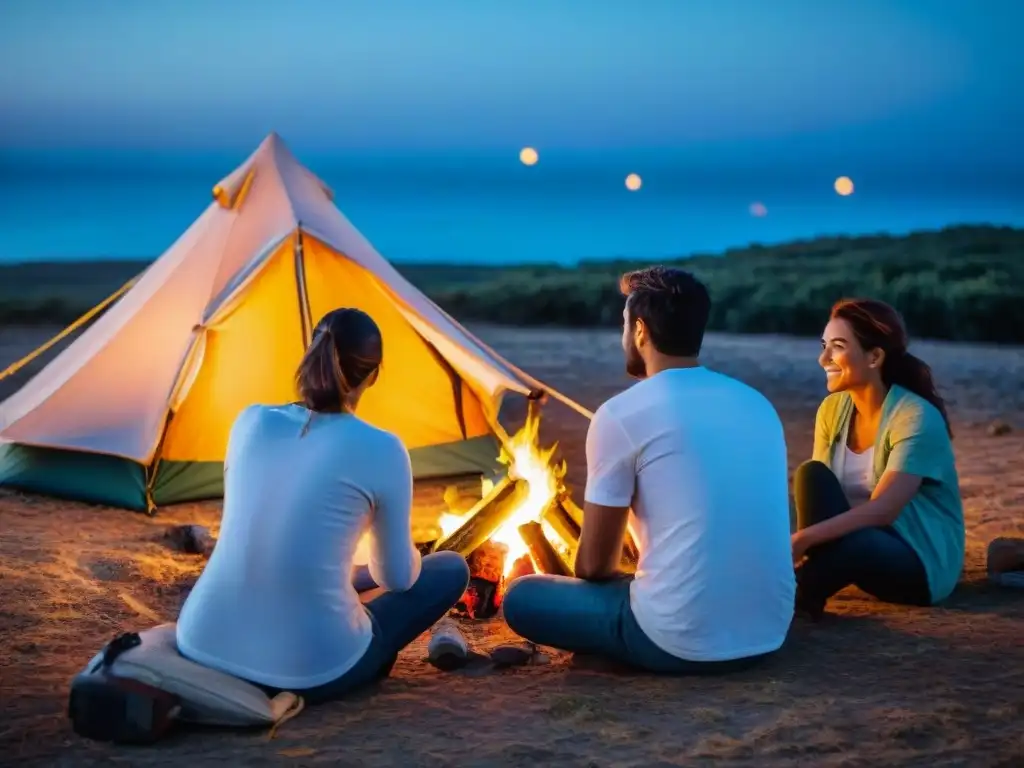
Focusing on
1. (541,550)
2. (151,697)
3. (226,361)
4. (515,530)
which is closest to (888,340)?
(541,550)

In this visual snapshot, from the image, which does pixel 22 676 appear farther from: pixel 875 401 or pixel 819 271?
pixel 819 271

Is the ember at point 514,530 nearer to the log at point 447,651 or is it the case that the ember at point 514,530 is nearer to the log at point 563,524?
the log at point 563,524

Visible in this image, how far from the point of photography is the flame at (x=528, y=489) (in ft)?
15.8

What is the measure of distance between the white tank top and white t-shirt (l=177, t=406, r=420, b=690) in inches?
78.5

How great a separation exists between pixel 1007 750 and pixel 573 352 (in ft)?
40.3

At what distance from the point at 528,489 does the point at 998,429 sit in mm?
5362

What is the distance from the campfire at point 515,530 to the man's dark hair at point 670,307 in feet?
4.63

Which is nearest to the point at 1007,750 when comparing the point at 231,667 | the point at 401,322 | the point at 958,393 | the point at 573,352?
the point at 231,667

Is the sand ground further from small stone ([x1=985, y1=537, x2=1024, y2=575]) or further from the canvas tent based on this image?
the canvas tent

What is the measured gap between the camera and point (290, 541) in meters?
3.24

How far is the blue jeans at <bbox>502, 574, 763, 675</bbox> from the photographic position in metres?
3.63

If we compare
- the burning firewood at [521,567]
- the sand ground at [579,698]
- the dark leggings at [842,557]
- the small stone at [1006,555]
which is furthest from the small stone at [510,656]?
the small stone at [1006,555]

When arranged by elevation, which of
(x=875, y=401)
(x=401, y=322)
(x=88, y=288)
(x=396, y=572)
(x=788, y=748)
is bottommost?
(x=788, y=748)

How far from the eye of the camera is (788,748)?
315 cm
